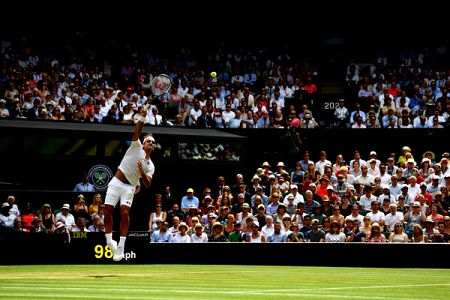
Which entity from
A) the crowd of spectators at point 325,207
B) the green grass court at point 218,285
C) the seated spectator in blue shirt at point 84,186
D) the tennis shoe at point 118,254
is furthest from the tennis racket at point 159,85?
the seated spectator in blue shirt at point 84,186

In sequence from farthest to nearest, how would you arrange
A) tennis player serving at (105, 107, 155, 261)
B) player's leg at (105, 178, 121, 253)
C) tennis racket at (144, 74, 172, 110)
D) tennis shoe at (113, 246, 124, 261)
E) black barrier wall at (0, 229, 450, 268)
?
black barrier wall at (0, 229, 450, 268) < tennis racket at (144, 74, 172, 110) < player's leg at (105, 178, 121, 253) < tennis player serving at (105, 107, 155, 261) < tennis shoe at (113, 246, 124, 261)

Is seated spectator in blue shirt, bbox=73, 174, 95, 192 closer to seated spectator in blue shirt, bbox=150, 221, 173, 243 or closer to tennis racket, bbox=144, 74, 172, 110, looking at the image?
seated spectator in blue shirt, bbox=150, 221, 173, 243

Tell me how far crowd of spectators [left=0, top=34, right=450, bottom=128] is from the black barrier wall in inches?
285

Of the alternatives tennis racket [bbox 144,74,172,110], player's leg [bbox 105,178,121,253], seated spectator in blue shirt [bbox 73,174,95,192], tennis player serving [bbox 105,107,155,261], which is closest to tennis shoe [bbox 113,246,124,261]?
tennis player serving [bbox 105,107,155,261]

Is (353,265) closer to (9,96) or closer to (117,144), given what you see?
(117,144)

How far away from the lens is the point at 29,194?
26000 millimetres

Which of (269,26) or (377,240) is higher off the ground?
(269,26)

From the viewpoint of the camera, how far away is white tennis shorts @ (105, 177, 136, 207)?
1590cm

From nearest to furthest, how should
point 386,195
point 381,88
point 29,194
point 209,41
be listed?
point 386,195 < point 29,194 < point 381,88 < point 209,41

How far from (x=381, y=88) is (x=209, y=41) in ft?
31.4

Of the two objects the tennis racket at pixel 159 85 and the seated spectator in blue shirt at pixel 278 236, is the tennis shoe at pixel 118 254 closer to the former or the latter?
the tennis racket at pixel 159 85

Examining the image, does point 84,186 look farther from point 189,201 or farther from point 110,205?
point 110,205

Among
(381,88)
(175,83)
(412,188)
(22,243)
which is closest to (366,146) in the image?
(381,88)

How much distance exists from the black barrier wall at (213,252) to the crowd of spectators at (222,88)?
7.23m
